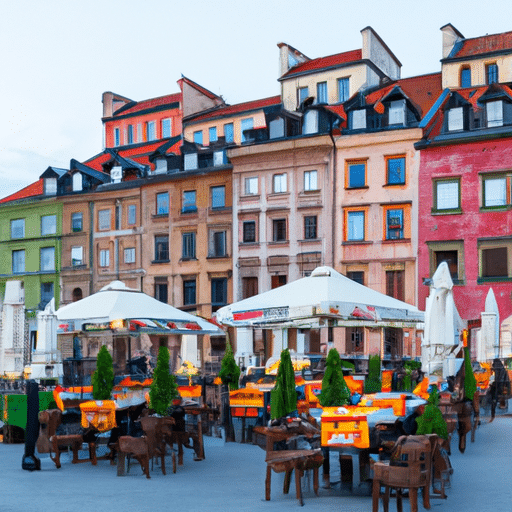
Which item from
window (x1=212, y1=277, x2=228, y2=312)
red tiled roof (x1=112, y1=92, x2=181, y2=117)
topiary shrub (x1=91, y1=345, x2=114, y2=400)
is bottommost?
topiary shrub (x1=91, y1=345, x2=114, y2=400)

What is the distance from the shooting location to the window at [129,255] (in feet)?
138

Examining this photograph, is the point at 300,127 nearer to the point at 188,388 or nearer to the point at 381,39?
the point at 381,39

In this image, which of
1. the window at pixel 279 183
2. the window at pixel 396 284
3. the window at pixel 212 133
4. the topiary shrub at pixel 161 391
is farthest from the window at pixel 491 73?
the topiary shrub at pixel 161 391

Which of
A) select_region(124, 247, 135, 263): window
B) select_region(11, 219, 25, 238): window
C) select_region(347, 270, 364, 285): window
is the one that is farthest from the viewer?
select_region(11, 219, 25, 238): window

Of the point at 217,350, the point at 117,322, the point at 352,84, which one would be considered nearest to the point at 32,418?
the point at 117,322

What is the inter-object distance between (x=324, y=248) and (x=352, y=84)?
9.28m

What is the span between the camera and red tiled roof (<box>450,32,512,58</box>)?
1495 inches

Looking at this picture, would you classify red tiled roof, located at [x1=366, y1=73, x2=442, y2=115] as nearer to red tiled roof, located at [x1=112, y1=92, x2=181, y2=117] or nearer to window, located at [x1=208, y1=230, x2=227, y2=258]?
window, located at [x1=208, y1=230, x2=227, y2=258]

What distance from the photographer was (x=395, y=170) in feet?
116

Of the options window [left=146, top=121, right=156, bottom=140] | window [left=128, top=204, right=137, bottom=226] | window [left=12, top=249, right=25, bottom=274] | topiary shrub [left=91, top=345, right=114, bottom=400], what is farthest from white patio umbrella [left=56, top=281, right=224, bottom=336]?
window [left=146, top=121, right=156, bottom=140]

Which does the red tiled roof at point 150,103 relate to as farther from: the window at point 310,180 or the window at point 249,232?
the window at point 310,180

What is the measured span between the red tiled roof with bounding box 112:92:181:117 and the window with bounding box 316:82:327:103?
30.4ft

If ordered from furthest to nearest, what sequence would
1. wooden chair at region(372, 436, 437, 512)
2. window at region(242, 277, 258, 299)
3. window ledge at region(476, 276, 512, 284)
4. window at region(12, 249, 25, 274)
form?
window at region(12, 249, 25, 274)
window at region(242, 277, 258, 299)
window ledge at region(476, 276, 512, 284)
wooden chair at region(372, 436, 437, 512)

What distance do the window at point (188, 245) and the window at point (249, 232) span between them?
3024mm
